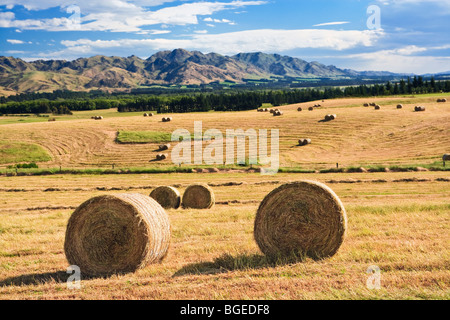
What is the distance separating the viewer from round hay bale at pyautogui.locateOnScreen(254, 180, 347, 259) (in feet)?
34.1

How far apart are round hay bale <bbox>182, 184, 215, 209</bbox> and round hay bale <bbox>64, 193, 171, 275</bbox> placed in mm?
12918

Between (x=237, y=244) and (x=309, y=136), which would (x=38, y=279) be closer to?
(x=237, y=244)

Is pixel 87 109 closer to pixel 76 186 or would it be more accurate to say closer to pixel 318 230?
pixel 76 186

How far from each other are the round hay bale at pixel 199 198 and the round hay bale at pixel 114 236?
12918 mm

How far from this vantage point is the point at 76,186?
3416cm

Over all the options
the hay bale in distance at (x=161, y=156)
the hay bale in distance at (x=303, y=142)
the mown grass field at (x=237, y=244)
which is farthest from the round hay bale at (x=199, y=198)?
the hay bale in distance at (x=303, y=142)

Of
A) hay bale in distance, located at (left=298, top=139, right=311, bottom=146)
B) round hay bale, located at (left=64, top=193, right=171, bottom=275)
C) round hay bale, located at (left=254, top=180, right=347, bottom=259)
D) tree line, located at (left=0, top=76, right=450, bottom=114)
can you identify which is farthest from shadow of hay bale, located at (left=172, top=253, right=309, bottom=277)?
tree line, located at (left=0, top=76, right=450, bottom=114)

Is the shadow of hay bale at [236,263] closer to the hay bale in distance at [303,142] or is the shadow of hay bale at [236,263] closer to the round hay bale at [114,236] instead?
the round hay bale at [114,236]

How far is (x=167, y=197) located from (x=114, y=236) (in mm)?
13616

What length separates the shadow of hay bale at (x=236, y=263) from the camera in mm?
9609

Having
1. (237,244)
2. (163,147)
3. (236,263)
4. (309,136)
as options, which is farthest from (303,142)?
(236,263)

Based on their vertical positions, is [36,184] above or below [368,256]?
below
